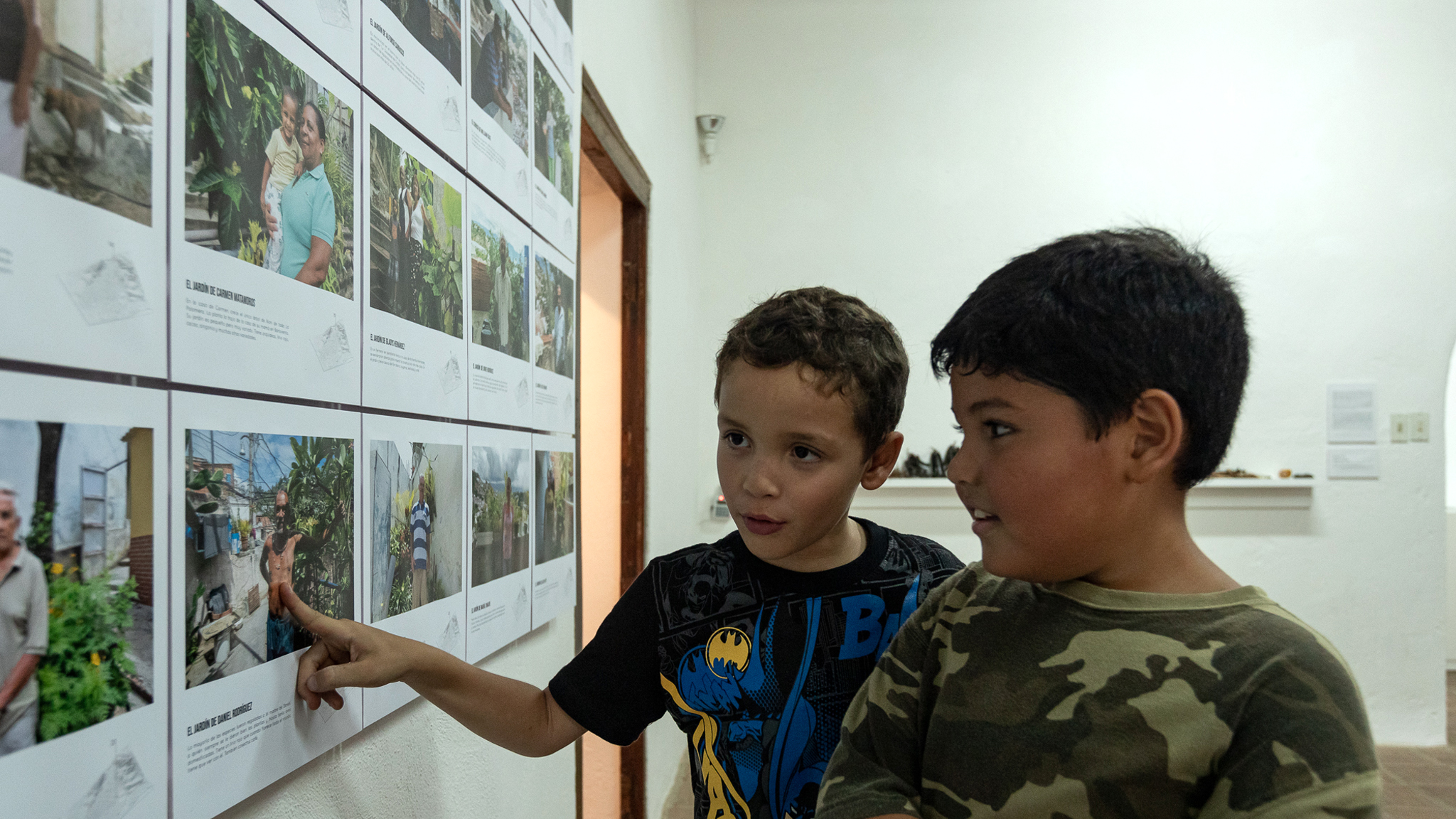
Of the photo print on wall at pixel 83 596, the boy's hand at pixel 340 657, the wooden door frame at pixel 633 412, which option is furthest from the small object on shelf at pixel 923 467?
the photo print on wall at pixel 83 596

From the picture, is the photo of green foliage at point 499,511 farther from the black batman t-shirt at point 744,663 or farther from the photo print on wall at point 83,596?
the photo print on wall at point 83,596

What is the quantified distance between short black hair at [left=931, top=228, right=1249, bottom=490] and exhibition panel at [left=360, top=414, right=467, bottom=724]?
58 cm

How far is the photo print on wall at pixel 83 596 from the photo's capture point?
18.3 inches

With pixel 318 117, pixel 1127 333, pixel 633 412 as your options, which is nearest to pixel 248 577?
pixel 318 117

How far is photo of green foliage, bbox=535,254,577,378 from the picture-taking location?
57.4 inches

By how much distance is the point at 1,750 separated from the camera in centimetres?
45

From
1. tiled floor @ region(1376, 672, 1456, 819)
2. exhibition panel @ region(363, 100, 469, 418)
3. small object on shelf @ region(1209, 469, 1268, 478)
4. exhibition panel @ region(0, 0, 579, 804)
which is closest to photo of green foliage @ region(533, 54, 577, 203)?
exhibition panel @ region(0, 0, 579, 804)

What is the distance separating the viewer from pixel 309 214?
76 cm

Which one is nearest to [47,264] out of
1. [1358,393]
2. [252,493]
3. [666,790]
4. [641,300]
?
[252,493]

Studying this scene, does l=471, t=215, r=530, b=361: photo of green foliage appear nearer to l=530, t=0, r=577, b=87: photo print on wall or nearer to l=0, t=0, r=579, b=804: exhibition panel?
Answer: l=0, t=0, r=579, b=804: exhibition panel

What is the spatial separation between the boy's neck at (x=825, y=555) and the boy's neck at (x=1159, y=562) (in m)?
0.34

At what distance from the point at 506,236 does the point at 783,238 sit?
3.37 m

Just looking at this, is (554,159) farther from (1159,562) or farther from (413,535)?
(1159,562)

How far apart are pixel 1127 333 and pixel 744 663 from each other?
20.6 inches
